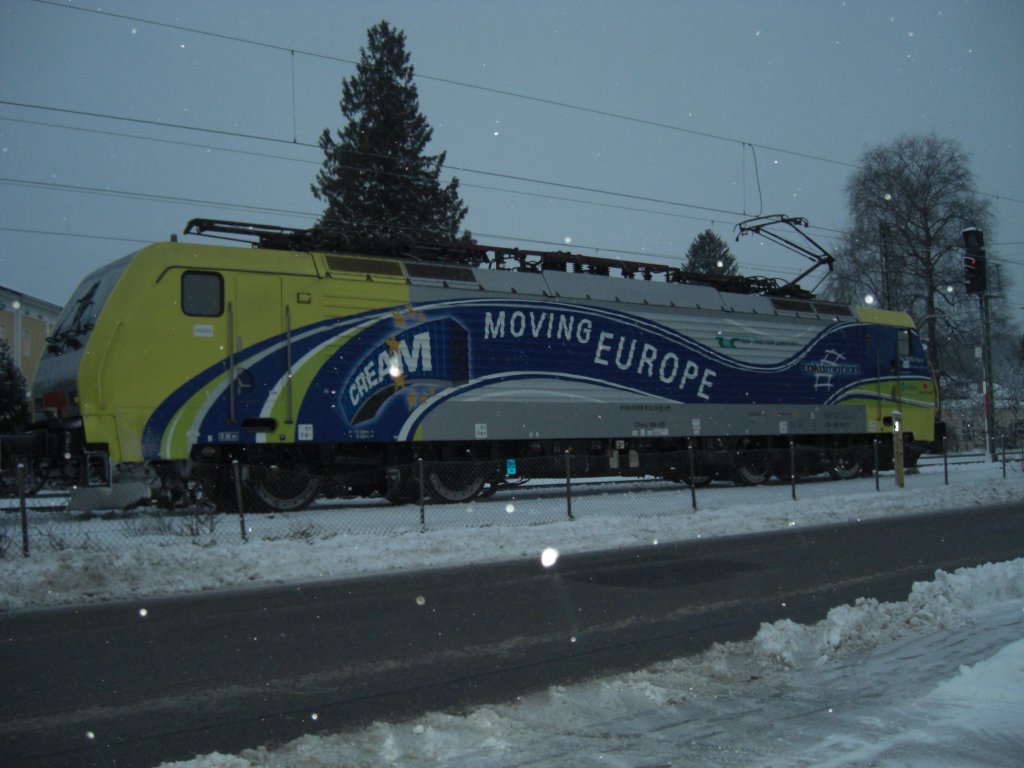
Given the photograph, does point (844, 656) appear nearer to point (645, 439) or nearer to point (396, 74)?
point (645, 439)

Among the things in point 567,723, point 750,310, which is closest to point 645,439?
point 750,310

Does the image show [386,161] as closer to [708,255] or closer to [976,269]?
[976,269]

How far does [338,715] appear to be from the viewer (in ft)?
17.5

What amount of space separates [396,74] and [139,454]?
3058 cm

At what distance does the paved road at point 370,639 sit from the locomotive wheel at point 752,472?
10.5 m

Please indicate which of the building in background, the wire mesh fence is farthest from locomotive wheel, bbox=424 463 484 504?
the building in background

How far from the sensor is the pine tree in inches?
1523

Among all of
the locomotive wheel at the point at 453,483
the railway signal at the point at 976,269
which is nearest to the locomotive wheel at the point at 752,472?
the railway signal at the point at 976,269

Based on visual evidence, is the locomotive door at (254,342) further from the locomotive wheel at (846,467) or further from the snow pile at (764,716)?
the locomotive wheel at (846,467)

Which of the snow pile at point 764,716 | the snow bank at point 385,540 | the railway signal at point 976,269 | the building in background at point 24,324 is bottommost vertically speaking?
the snow pile at point 764,716

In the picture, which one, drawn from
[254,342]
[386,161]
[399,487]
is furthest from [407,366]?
[386,161]

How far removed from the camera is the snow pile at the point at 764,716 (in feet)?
14.9

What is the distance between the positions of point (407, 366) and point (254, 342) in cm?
277

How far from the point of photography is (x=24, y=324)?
47250 mm
